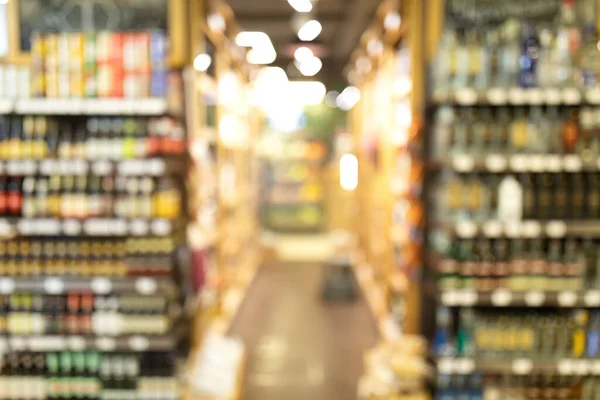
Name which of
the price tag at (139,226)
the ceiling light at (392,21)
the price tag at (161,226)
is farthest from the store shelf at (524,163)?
the ceiling light at (392,21)

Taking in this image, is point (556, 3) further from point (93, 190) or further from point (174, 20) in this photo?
point (93, 190)

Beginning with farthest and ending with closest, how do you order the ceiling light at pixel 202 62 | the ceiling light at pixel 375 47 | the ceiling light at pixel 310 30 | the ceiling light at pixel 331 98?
the ceiling light at pixel 331 98 < the ceiling light at pixel 310 30 < the ceiling light at pixel 375 47 < the ceiling light at pixel 202 62

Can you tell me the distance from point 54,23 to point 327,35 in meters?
7.48

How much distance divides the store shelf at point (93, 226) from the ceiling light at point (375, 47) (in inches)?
170

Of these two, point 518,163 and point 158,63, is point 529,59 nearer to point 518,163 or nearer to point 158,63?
point 518,163

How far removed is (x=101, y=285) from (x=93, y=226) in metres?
0.40

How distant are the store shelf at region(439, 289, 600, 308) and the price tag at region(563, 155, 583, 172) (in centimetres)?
81

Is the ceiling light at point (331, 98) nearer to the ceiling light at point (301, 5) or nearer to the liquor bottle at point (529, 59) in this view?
the ceiling light at point (301, 5)

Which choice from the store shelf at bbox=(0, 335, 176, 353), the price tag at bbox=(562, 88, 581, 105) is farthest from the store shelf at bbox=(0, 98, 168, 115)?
the price tag at bbox=(562, 88, 581, 105)

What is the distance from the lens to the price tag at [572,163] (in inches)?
141

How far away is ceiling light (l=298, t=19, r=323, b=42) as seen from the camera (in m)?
9.68

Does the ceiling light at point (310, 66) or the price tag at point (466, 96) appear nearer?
the price tag at point (466, 96)

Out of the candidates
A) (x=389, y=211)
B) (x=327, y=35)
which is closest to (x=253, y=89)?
(x=327, y=35)

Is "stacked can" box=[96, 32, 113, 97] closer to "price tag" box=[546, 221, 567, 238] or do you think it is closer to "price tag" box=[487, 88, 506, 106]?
"price tag" box=[487, 88, 506, 106]
